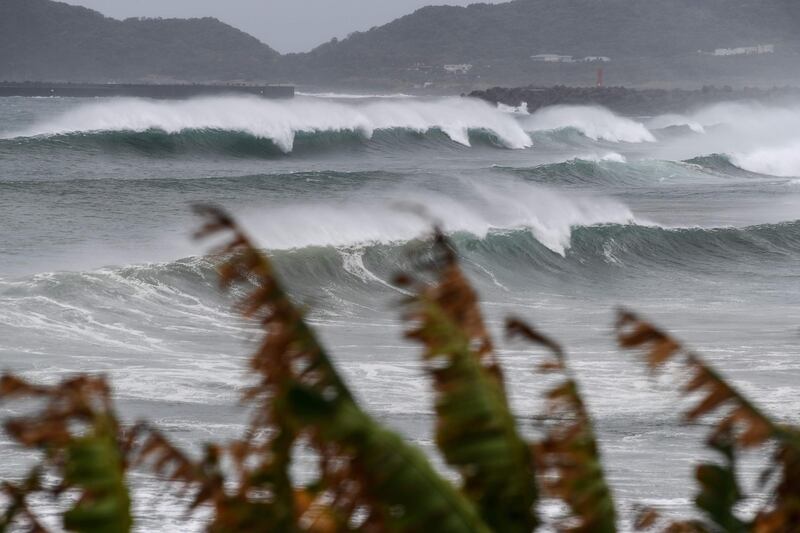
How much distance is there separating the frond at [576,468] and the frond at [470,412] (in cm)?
14

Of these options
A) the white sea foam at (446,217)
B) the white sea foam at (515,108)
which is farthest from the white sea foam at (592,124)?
the white sea foam at (446,217)

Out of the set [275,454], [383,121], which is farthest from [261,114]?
[275,454]

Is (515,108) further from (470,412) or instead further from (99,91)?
(470,412)

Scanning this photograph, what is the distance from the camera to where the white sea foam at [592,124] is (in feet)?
223

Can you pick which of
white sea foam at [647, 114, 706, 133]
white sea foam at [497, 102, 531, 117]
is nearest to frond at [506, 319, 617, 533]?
white sea foam at [647, 114, 706, 133]

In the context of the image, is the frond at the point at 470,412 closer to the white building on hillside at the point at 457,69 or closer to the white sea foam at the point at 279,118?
the white sea foam at the point at 279,118

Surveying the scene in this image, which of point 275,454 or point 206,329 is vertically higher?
point 275,454

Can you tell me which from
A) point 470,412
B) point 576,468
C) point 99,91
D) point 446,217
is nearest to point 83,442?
point 470,412

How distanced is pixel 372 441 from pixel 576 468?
0.58 meters

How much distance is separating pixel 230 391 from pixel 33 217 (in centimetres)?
1439

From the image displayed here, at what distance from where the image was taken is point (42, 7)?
150500 mm

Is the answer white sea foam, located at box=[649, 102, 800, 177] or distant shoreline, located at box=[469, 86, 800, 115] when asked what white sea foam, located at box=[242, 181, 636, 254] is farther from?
distant shoreline, located at box=[469, 86, 800, 115]

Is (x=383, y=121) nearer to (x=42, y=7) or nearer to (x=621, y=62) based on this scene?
(x=42, y=7)

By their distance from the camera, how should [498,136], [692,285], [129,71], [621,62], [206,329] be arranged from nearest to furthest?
1. [206,329]
2. [692,285]
3. [498,136]
4. [129,71]
5. [621,62]
